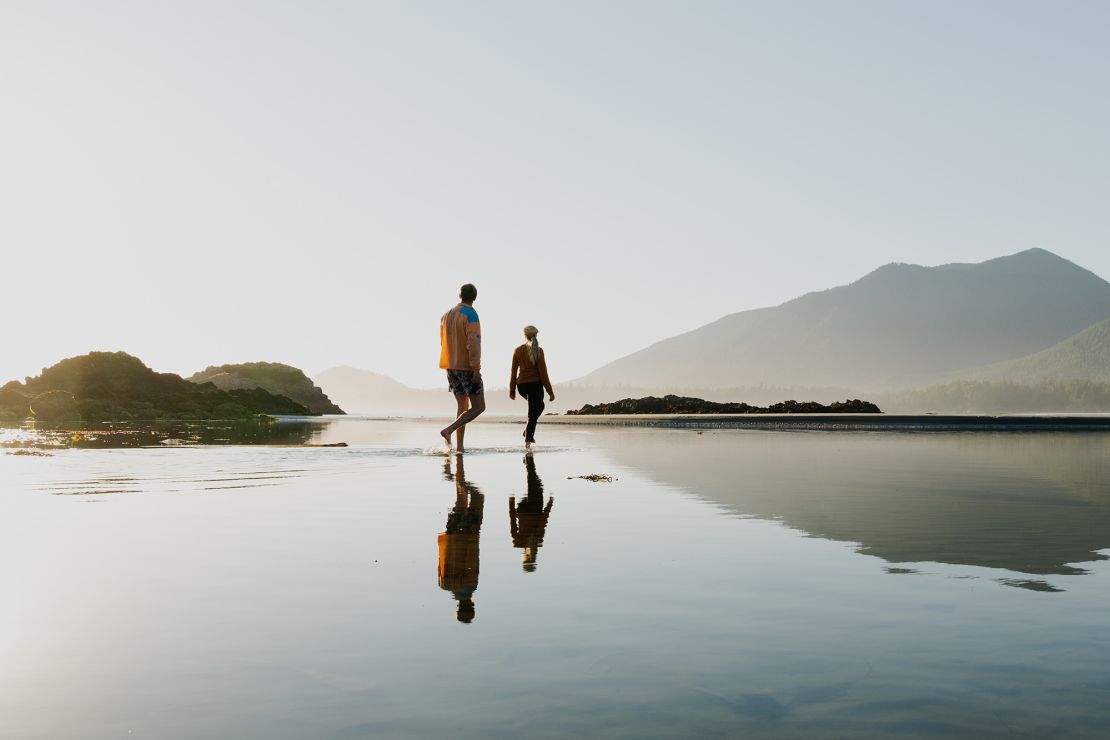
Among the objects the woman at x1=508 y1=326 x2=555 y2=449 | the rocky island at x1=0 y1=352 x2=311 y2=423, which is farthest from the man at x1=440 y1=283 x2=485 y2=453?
the rocky island at x1=0 y1=352 x2=311 y2=423

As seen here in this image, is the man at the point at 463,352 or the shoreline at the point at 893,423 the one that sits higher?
the man at the point at 463,352

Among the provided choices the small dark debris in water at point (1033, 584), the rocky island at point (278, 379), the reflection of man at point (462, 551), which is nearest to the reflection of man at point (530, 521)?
the reflection of man at point (462, 551)

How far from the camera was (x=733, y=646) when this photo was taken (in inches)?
157

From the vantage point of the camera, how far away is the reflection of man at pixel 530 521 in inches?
259

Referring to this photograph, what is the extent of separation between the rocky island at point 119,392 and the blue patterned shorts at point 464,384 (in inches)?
1700

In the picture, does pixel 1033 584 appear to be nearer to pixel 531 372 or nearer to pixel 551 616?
pixel 551 616

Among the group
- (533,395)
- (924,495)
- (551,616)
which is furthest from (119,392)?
(551,616)

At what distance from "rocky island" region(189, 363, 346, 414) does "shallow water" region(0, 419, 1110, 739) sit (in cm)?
11264

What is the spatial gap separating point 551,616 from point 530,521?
11.8ft

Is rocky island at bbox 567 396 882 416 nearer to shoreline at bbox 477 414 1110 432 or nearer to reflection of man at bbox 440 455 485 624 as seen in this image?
shoreline at bbox 477 414 1110 432

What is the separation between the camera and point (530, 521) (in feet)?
26.6

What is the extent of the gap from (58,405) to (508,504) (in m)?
46.4

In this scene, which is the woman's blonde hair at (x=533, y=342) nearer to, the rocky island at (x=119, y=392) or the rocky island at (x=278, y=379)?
the rocky island at (x=119, y=392)

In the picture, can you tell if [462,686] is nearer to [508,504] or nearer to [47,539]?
[47,539]
